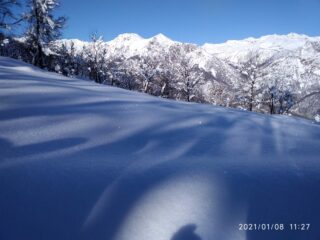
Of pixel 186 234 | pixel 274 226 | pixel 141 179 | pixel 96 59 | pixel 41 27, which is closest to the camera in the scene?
pixel 186 234

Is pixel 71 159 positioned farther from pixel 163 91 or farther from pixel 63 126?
pixel 163 91

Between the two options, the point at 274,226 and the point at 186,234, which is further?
the point at 274,226

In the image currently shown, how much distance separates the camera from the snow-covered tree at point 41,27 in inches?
883

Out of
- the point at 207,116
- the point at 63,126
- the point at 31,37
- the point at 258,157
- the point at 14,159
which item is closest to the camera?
the point at 14,159

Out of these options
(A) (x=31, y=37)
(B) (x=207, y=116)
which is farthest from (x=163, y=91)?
(B) (x=207, y=116)

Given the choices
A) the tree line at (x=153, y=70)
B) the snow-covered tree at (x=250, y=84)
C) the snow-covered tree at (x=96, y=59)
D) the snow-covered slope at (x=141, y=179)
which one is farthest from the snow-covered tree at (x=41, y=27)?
the snow-covered slope at (x=141, y=179)

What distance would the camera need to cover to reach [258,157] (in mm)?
2371

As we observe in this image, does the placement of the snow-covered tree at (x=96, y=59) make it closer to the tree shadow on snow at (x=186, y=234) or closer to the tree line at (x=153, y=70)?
the tree line at (x=153, y=70)

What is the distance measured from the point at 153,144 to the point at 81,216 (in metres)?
1.04

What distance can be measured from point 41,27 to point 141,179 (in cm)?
2437

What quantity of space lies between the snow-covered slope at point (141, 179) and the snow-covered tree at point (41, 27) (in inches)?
882

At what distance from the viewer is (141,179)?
186cm

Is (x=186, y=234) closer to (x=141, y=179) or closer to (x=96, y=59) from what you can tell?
(x=141, y=179)

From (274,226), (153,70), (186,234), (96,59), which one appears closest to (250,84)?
(153,70)
